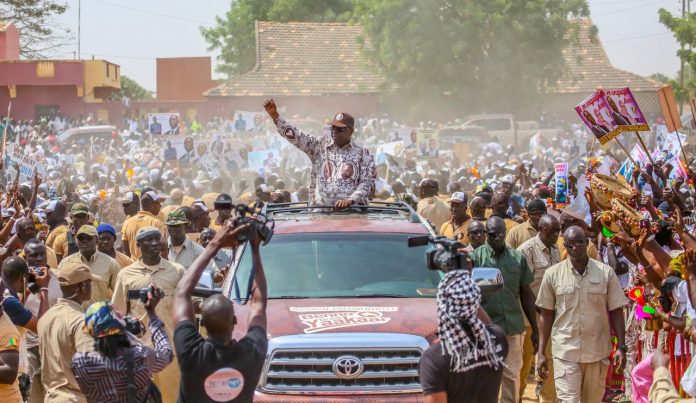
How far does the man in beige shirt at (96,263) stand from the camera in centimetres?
859

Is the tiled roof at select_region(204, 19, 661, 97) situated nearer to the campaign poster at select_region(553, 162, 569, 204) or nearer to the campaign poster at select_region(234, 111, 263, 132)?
the campaign poster at select_region(234, 111, 263, 132)

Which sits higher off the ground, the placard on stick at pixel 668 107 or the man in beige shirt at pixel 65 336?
the placard on stick at pixel 668 107

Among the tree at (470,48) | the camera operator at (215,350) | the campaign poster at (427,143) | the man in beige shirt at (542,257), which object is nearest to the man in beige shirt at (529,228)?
the man in beige shirt at (542,257)

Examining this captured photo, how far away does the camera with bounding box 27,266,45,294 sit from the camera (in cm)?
706

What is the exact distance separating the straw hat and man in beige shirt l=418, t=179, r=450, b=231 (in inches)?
154

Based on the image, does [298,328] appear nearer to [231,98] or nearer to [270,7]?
[231,98]

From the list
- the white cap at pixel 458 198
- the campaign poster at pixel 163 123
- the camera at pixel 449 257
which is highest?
the campaign poster at pixel 163 123

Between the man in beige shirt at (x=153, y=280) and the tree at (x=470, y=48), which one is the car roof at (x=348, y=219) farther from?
the tree at (x=470, y=48)

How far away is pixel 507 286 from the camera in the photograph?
9.04 m

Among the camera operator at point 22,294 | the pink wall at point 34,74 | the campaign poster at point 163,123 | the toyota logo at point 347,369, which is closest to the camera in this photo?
the toyota logo at point 347,369

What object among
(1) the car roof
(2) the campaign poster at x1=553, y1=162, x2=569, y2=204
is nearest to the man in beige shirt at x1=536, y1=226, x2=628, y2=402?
(1) the car roof

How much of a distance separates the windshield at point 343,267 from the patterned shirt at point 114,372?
1758 mm

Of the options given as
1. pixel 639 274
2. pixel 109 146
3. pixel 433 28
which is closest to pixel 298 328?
pixel 639 274

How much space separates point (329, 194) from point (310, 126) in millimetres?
30144
